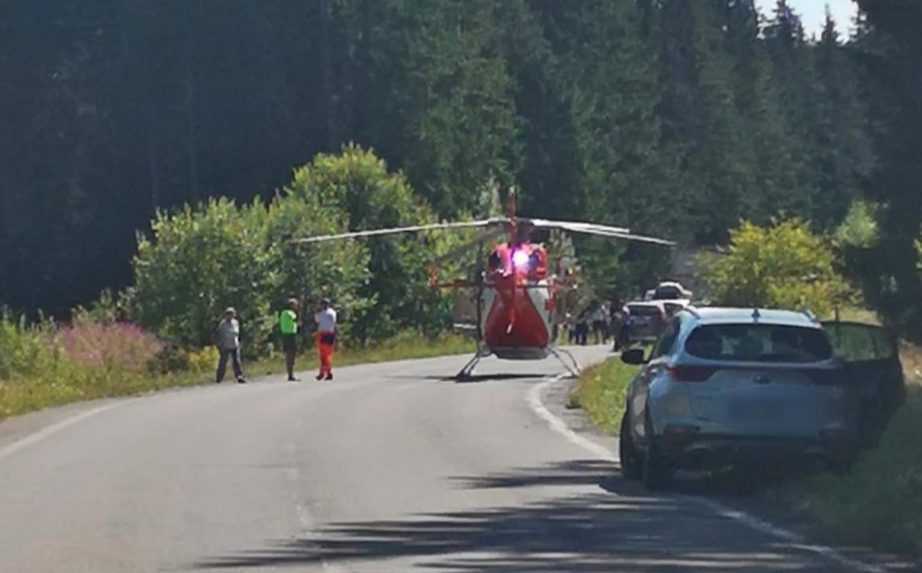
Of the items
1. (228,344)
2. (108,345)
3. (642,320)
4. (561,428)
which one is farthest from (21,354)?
(642,320)

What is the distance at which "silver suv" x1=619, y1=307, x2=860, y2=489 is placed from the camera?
1898cm

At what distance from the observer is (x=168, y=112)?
3538 inches

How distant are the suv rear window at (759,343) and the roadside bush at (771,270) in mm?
29510

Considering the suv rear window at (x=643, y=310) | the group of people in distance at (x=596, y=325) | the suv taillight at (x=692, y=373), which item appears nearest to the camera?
the suv taillight at (x=692, y=373)

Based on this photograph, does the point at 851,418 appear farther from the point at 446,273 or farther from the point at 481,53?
the point at 481,53

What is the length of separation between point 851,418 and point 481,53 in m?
77.3

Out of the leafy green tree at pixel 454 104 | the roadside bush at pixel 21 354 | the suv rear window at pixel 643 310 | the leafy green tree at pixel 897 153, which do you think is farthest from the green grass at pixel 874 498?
the leafy green tree at pixel 454 104

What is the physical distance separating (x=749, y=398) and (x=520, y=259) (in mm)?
28146

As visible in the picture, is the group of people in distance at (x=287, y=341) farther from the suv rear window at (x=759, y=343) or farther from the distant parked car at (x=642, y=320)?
the suv rear window at (x=759, y=343)

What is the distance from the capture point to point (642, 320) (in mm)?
65812

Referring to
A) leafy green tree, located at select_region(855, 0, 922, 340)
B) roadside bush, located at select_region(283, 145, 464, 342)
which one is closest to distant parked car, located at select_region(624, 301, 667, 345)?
roadside bush, located at select_region(283, 145, 464, 342)

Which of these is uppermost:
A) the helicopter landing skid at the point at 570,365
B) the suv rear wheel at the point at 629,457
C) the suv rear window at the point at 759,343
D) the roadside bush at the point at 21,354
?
the suv rear window at the point at 759,343

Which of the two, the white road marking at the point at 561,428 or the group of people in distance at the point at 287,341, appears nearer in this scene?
the white road marking at the point at 561,428

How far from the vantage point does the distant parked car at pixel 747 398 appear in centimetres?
→ 1898
